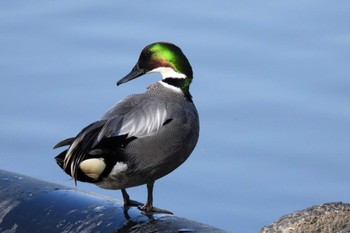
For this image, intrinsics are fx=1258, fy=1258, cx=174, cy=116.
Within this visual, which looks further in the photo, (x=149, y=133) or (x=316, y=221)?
(x=149, y=133)

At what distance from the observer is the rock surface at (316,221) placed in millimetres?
3441

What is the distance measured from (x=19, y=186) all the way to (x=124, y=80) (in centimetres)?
55

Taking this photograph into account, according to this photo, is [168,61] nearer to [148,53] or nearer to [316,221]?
[148,53]

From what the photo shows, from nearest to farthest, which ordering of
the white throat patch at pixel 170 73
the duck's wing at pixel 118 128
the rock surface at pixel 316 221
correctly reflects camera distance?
the rock surface at pixel 316 221
the duck's wing at pixel 118 128
the white throat patch at pixel 170 73

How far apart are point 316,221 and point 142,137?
1045mm

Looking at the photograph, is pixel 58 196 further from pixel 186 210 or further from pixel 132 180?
pixel 186 210

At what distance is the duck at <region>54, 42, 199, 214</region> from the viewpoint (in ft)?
13.6

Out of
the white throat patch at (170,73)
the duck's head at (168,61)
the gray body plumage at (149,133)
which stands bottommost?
the gray body plumage at (149,133)

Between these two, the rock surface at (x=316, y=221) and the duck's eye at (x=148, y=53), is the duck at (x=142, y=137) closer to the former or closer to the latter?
the duck's eye at (x=148, y=53)

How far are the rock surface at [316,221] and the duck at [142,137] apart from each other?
88cm

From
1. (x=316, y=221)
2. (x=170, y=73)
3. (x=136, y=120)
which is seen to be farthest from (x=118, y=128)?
(x=316, y=221)

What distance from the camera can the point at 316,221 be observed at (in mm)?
3447

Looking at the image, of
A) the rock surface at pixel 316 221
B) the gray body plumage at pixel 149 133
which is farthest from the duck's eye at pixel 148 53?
the rock surface at pixel 316 221

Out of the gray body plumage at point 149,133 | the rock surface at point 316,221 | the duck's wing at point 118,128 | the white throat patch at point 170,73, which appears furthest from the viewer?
the white throat patch at point 170,73
